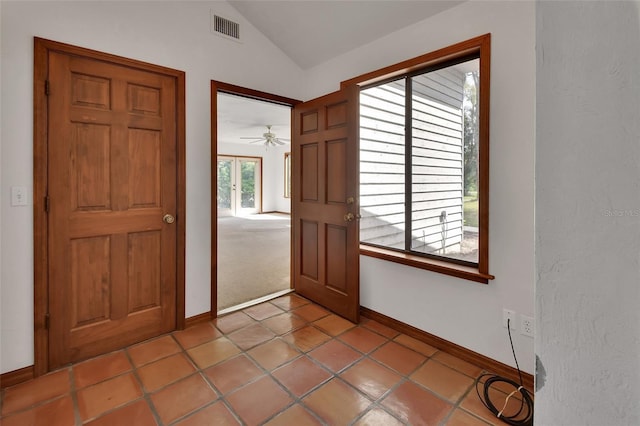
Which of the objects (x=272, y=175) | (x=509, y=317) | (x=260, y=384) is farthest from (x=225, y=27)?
(x=272, y=175)

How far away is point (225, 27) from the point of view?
280 centimetres

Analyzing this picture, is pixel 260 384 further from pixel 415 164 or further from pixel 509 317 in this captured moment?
pixel 415 164

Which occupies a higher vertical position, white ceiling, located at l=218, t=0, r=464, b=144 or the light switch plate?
white ceiling, located at l=218, t=0, r=464, b=144

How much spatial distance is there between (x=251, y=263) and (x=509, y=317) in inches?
139

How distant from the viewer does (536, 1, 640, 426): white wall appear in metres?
0.43

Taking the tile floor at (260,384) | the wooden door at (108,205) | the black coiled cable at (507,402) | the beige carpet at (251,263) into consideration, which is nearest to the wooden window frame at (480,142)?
the black coiled cable at (507,402)

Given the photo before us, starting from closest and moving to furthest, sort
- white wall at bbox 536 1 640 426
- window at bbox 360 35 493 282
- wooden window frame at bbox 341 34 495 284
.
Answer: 1. white wall at bbox 536 1 640 426
2. wooden window frame at bbox 341 34 495 284
3. window at bbox 360 35 493 282

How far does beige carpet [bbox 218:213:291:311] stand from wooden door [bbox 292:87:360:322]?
1.88 ft

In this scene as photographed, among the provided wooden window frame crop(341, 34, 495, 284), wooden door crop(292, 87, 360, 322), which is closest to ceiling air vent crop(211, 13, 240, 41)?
wooden door crop(292, 87, 360, 322)

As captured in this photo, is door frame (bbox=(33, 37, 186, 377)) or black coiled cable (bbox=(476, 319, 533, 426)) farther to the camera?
door frame (bbox=(33, 37, 186, 377))

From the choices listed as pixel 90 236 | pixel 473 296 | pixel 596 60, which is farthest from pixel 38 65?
pixel 473 296

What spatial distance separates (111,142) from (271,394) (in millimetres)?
2053

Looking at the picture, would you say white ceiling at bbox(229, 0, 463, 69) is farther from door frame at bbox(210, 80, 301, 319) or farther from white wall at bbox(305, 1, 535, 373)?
door frame at bbox(210, 80, 301, 319)

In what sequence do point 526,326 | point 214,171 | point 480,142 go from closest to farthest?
1. point 526,326
2. point 480,142
3. point 214,171
